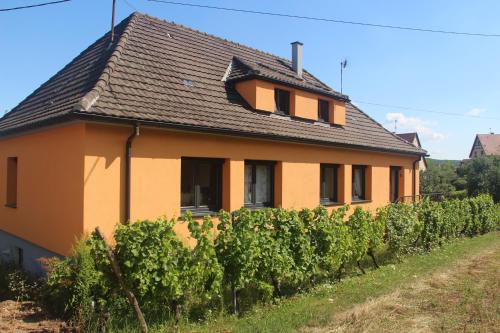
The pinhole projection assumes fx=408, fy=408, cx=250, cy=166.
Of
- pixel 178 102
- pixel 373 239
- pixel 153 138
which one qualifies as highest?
pixel 178 102

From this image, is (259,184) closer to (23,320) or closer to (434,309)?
(434,309)

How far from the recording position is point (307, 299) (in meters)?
7.36

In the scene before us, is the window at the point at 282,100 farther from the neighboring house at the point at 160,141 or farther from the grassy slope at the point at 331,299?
the grassy slope at the point at 331,299

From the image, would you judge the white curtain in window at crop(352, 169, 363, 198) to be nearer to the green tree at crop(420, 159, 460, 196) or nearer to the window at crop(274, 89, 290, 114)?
the window at crop(274, 89, 290, 114)

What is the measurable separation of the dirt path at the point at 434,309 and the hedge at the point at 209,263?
1.23m

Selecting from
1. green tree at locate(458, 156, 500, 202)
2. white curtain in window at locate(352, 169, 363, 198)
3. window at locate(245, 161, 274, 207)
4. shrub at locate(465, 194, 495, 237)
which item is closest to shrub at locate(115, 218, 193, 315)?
window at locate(245, 161, 274, 207)

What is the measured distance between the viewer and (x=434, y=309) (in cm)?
682

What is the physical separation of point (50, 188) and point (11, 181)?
12.2 ft

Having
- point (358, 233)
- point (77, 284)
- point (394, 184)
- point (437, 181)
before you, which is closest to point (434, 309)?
point (358, 233)

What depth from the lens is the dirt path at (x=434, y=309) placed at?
600 centimetres

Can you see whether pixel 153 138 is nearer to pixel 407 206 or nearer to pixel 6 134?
pixel 6 134

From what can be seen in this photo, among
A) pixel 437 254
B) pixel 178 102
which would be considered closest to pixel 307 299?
pixel 178 102

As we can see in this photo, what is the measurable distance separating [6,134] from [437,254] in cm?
1223

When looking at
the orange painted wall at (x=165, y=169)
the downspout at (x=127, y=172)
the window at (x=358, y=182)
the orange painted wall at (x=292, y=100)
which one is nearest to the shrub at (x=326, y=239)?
the orange painted wall at (x=165, y=169)
